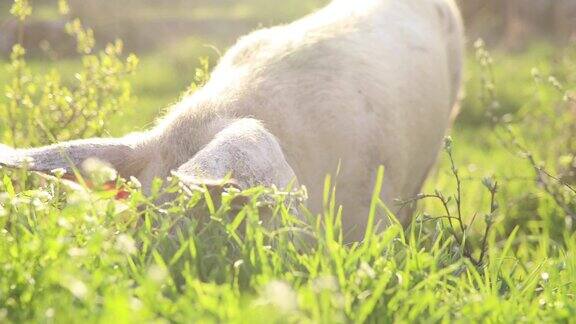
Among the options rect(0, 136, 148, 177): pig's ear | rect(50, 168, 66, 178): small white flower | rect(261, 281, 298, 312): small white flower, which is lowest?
rect(0, 136, 148, 177): pig's ear

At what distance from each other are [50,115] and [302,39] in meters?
1.36

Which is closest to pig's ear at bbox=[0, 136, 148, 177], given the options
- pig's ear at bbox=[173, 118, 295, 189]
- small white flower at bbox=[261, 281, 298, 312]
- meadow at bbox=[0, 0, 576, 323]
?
meadow at bbox=[0, 0, 576, 323]

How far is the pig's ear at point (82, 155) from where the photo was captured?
2945 mm

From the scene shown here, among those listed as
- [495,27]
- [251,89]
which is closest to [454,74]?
[251,89]

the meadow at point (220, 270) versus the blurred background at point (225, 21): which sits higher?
the meadow at point (220, 270)

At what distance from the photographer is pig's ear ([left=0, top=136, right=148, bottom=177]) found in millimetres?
2945

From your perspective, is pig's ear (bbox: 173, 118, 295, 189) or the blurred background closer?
pig's ear (bbox: 173, 118, 295, 189)

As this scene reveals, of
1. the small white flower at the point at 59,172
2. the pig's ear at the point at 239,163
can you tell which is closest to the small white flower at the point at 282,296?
the pig's ear at the point at 239,163

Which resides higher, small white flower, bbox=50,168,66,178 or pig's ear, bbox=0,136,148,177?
small white flower, bbox=50,168,66,178

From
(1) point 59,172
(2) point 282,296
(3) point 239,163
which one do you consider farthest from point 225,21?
(2) point 282,296

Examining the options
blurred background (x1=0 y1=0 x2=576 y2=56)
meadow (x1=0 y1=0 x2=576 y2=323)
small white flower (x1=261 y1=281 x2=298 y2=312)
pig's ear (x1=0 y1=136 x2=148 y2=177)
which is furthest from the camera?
blurred background (x1=0 y1=0 x2=576 y2=56)

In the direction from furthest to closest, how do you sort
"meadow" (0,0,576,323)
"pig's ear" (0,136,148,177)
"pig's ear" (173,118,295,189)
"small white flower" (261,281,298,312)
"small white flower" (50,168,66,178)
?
"pig's ear" (0,136,148,177) → "pig's ear" (173,118,295,189) → "small white flower" (50,168,66,178) → "meadow" (0,0,576,323) → "small white flower" (261,281,298,312)

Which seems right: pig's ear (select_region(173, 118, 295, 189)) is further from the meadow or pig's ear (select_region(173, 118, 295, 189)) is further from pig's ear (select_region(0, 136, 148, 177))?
pig's ear (select_region(0, 136, 148, 177))

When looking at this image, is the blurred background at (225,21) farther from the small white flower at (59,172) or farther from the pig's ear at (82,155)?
the small white flower at (59,172)
